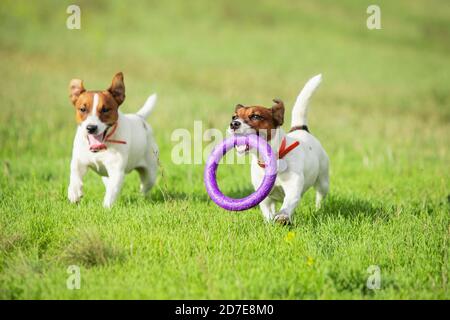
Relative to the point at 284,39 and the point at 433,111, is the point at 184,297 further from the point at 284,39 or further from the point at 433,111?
the point at 284,39

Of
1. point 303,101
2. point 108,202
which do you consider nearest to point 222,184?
point 303,101

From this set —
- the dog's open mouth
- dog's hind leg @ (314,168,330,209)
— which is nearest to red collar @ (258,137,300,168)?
dog's hind leg @ (314,168,330,209)

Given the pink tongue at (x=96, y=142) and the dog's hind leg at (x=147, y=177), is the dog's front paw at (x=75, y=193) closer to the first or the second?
the pink tongue at (x=96, y=142)

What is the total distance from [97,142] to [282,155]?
217 cm

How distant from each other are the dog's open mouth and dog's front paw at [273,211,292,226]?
2.25 m

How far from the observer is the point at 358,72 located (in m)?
25.7

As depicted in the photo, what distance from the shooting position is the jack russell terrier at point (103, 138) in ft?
21.4

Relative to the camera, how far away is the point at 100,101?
6.54m

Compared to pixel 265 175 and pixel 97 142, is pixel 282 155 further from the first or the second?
pixel 97 142

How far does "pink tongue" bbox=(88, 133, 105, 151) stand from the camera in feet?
22.1

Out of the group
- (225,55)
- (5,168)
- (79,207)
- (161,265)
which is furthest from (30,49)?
(161,265)

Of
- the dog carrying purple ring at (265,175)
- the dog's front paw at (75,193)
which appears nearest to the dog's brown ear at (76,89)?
the dog's front paw at (75,193)

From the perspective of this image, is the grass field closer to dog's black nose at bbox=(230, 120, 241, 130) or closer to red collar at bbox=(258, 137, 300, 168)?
red collar at bbox=(258, 137, 300, 168)
